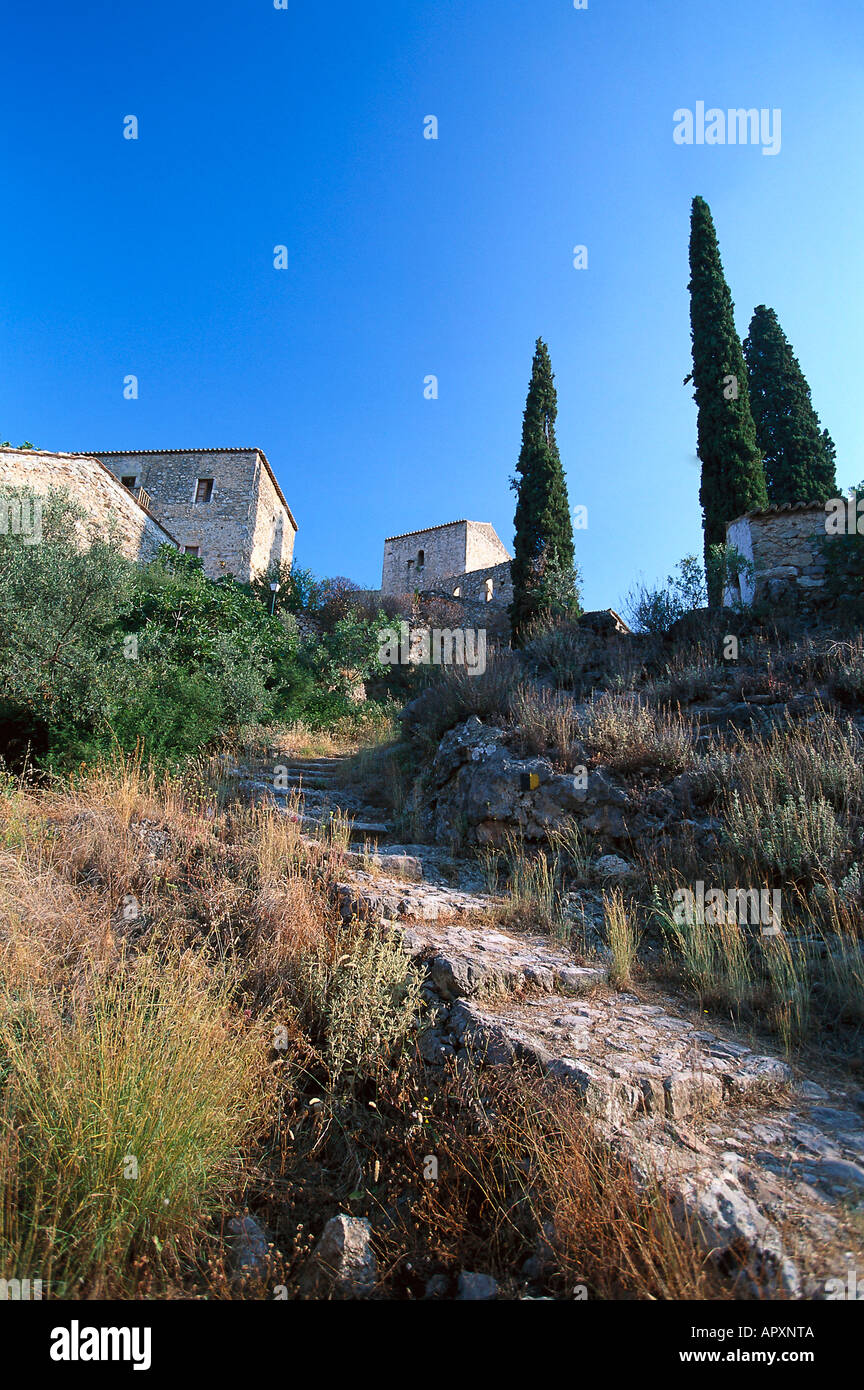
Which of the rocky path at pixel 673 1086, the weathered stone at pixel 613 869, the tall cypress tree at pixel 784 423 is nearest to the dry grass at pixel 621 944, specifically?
the rocky path at pixel 673 1086

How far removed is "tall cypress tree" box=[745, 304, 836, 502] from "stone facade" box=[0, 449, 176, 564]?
16914mm

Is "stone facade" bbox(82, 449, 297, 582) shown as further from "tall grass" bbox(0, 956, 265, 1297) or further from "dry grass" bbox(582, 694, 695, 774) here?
"tall grass" bbox(0, 956, 265, 1297)

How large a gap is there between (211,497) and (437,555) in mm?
10761

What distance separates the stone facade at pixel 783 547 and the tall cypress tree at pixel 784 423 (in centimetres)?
709

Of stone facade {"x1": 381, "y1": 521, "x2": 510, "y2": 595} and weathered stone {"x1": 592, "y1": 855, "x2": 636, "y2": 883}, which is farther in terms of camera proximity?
stone facade {"x1": 381, "y1": 521, "x2": 510, "y2": 595}

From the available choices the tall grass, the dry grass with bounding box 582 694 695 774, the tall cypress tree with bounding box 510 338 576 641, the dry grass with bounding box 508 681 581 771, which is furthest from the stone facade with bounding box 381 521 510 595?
the tall grass

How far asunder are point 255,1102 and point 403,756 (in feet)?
19.8

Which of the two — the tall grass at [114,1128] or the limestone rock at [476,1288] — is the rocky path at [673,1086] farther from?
the tall grass at [114,1128]

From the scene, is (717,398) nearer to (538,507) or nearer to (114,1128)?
(538,507)

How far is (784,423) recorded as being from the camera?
1859 cm

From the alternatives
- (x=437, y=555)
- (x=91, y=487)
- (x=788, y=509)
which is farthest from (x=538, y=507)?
(x=437, y=555)

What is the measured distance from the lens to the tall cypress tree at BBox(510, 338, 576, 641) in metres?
16.6

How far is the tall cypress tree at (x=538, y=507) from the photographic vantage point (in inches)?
653
